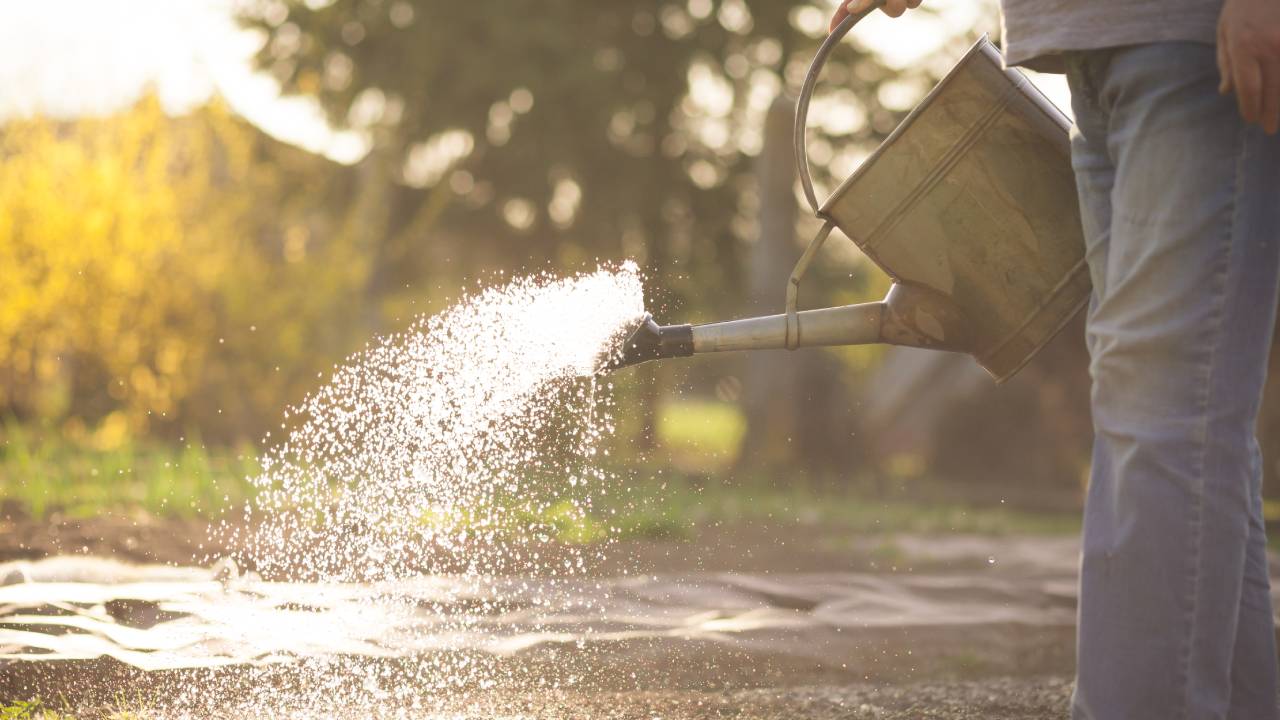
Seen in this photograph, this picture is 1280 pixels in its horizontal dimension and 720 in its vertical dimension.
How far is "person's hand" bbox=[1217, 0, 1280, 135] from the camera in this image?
1190 mm

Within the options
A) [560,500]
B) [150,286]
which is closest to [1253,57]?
[560,500]

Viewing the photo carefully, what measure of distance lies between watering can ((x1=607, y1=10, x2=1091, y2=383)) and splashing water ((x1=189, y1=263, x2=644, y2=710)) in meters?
0.44

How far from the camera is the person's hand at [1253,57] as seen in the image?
119 centimetres

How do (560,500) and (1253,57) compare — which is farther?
(560,500)

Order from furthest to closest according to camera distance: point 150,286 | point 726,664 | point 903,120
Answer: point 150,286, point 726,664, point 903,120

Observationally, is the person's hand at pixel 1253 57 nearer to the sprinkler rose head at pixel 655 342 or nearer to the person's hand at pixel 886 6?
the person's hand at pixel 886 6

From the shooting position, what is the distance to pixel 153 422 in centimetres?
645

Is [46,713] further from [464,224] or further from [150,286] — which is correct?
[464,224]

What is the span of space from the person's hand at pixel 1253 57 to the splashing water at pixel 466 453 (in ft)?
3.58

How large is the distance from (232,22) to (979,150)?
8237 mm

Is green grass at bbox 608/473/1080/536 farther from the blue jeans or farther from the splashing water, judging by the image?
the blue jeans

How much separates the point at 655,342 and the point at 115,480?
113 inches

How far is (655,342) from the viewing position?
199 cm

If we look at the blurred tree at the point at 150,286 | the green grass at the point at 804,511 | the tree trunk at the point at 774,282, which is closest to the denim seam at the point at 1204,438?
the green grass at the point at 804,511
